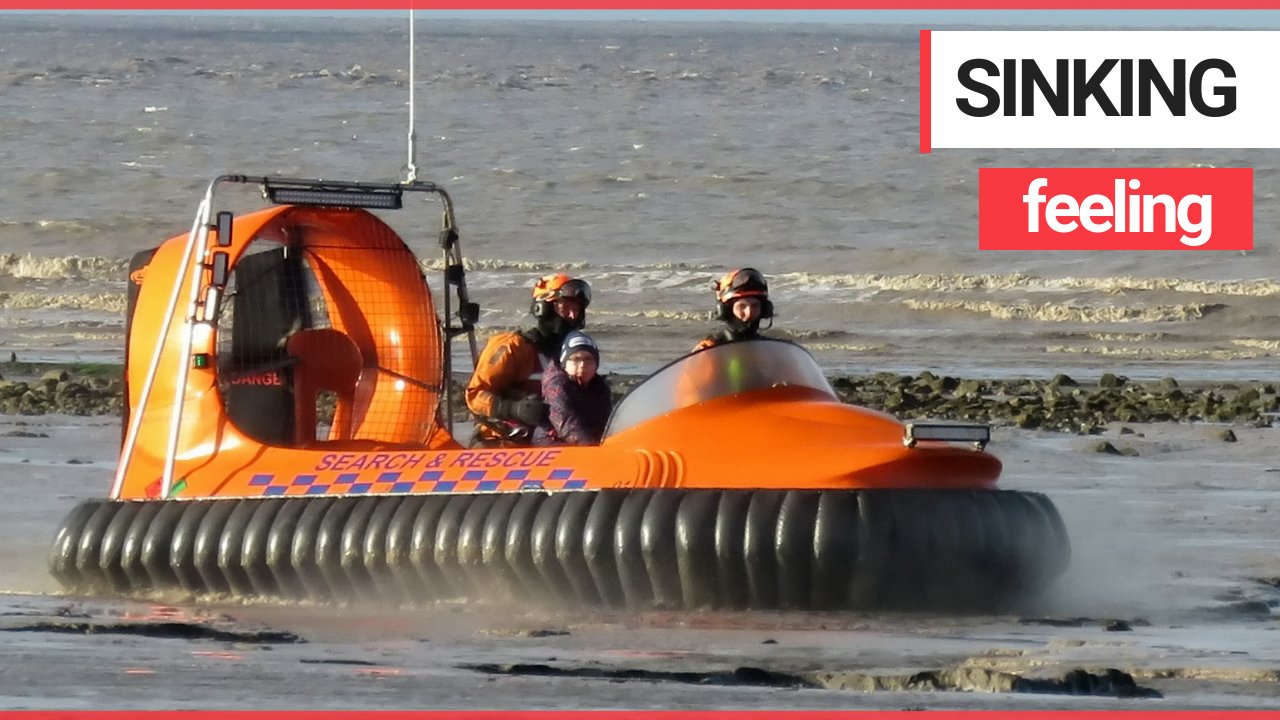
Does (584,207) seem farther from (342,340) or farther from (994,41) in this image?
(342,340)

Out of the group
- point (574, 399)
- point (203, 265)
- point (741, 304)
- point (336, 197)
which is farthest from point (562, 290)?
point (203, 265)

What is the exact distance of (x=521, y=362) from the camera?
8297 mm

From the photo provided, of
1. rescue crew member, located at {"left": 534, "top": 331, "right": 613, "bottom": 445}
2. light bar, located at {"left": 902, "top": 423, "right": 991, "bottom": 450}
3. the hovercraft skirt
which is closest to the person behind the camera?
the hovercraft skirt

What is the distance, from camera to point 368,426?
9328 millimetres

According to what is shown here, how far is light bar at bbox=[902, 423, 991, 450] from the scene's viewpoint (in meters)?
7.13

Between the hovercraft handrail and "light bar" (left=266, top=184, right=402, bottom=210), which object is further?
"light bar" (left=266, top=184, right=402, bottom=210)

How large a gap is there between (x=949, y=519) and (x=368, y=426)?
2.93 meters

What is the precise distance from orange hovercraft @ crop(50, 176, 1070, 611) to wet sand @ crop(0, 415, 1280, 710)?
113mm

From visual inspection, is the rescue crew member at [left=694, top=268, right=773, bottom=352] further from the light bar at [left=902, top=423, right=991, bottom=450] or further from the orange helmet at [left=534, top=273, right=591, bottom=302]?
the light bar at [left=902, top=423, right=991, bottom=450]

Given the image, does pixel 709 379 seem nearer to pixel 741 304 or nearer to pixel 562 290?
pixel 741 304

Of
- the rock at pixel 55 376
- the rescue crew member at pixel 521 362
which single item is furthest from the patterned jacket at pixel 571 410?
the rock at pixel 55 376

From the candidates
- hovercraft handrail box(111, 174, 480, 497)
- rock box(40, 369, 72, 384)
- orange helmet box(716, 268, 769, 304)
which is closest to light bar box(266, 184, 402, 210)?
hovercraft handrail box(111, 174, 480, 497)

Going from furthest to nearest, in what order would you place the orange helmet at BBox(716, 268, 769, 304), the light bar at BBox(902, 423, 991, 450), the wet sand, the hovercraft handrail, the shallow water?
the shallow water, the hovercraft handrail, the orange helmet at BBox(716, 268, 769, 304), the light bar at BBox(902, 423, 991, 450), the wet sand

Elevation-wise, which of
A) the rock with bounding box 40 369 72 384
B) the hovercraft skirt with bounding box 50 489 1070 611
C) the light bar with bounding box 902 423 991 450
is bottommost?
the hovercraft skirt with bounding box 50 489 1070 611
